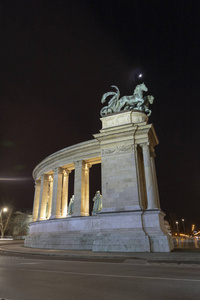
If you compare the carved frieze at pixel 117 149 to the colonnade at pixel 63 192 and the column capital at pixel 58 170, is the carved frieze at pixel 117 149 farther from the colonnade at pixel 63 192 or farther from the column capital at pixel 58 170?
the column capital at pixel 58 170

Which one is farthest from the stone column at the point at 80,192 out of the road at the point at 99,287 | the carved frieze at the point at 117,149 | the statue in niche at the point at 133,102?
the road at the point at 99,287

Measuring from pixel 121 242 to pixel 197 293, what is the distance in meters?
14.0

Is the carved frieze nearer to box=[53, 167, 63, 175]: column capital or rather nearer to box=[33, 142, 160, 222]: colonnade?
box=[33, 142, 160, 222]: colonnade

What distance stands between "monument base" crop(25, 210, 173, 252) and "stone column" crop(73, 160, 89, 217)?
1264mm

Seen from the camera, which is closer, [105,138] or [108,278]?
[108,278]

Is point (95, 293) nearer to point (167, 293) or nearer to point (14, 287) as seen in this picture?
point (167, 293)

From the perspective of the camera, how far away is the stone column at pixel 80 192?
1022 inches

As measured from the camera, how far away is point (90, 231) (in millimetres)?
23719

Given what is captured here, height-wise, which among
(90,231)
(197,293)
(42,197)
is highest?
(42,197)

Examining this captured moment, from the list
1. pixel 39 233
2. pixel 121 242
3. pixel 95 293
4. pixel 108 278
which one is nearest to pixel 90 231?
pixel 121 242

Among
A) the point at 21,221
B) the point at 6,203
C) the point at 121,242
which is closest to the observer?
the point at 121,242

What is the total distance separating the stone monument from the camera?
64.4ft

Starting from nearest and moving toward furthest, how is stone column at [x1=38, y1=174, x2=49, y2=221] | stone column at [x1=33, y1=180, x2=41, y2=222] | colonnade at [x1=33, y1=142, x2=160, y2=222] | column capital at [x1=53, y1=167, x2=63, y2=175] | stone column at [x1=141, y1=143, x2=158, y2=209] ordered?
stone column at [x1=141, y1=143, x2=158, y2=209], colonnade at [x1=33, y1=142, x2=160, y2=222], column capital at [x1=53, y1=167, x2=63, y2=175], stone column at [x1=38, y1=174, x2=49, y2=221], stone column at [x1=33, y1=180, x2=41, y2=222]

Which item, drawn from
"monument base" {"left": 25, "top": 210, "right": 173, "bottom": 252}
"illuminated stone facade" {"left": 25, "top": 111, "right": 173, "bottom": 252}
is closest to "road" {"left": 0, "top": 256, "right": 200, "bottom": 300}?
"monument base" {"left": 25, "top": 210, "right": 173, "bottom": 252}
